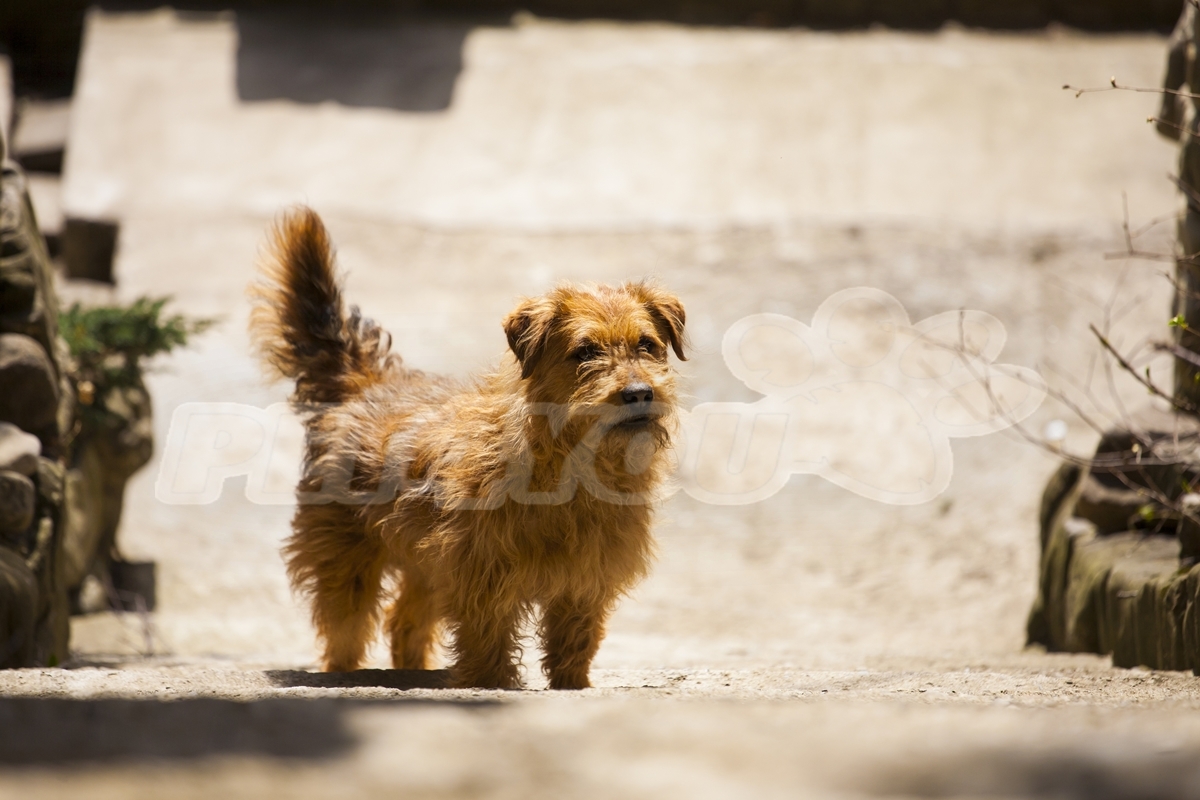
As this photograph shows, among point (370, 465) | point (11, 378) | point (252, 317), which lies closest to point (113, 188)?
point (11, 378)

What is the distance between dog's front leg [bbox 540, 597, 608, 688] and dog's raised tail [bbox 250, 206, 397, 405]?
5.48ft

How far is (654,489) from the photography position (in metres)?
5.30

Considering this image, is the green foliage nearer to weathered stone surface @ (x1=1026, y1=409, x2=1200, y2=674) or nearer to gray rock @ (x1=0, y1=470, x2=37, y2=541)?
gray rock @ (x1=0, y1=470, x2=37, y2=541)

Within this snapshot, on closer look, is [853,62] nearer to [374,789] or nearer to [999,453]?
[999,453]

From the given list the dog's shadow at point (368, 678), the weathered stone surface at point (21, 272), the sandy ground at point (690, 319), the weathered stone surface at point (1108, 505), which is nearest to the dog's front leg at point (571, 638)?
the sandy ground at point (690, 319)

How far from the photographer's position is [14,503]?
20.9ft

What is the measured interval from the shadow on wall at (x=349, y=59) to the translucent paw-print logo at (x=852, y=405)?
6.64 metres

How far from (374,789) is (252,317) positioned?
176 inches

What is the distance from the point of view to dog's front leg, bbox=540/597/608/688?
5.36 meters

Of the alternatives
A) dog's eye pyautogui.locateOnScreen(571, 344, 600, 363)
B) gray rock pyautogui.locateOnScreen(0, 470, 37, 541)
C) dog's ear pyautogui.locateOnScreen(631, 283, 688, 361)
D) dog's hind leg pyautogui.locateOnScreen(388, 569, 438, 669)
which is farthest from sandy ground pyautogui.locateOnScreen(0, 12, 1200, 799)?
dog's ear pyautogui.locateOnScreen(631, 283, 688, 361)

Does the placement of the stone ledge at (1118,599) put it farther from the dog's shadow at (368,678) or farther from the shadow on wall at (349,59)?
the shadow on wall at (349,59)

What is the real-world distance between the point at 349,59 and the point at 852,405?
31.1 feet

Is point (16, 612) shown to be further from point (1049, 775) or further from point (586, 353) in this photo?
point (1049, 775)

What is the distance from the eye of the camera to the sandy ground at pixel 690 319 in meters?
2.65
